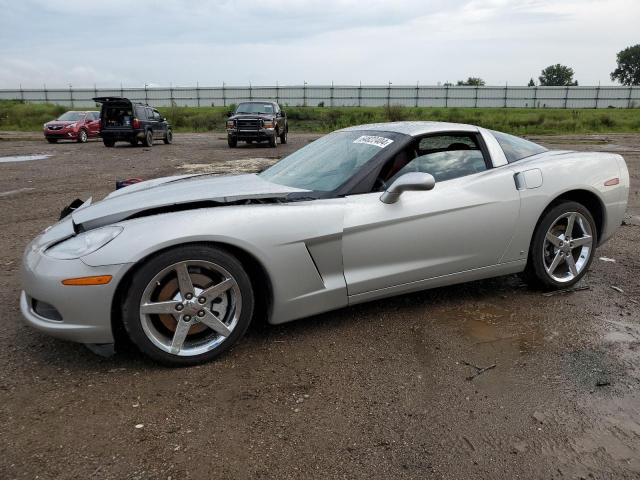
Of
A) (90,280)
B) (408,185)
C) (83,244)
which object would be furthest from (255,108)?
(90,280)

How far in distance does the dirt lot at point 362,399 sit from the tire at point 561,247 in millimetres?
198

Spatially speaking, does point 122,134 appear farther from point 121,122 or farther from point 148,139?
point 148,139

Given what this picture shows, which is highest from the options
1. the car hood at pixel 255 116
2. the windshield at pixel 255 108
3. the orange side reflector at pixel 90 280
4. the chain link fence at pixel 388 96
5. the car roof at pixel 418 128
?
the chain link fence at pixel 388 96

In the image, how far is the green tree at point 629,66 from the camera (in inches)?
4313

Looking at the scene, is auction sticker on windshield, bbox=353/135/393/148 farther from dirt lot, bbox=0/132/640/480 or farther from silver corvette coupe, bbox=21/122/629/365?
dirt lot, bbox=0/132/640/480

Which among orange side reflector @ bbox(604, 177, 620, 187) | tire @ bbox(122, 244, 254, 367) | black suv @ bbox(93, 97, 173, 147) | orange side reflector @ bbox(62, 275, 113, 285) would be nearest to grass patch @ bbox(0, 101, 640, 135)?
black suv @ bbox(93, 97, 173, 147)

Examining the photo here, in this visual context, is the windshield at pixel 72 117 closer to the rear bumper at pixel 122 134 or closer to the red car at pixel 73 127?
the red car at pixel 73 127

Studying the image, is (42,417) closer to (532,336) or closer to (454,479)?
(454,479)

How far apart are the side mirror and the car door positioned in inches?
2.1

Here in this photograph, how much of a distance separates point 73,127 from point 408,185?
72.9 feet

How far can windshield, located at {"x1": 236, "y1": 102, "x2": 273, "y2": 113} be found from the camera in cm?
1994

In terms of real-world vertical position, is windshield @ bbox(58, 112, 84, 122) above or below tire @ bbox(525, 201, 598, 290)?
above

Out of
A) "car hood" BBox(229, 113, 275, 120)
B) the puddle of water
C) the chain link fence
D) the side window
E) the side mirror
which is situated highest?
the chain link fence

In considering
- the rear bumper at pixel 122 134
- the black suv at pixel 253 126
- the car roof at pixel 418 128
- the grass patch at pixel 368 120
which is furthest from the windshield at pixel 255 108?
the car roof at pixel 418 128
